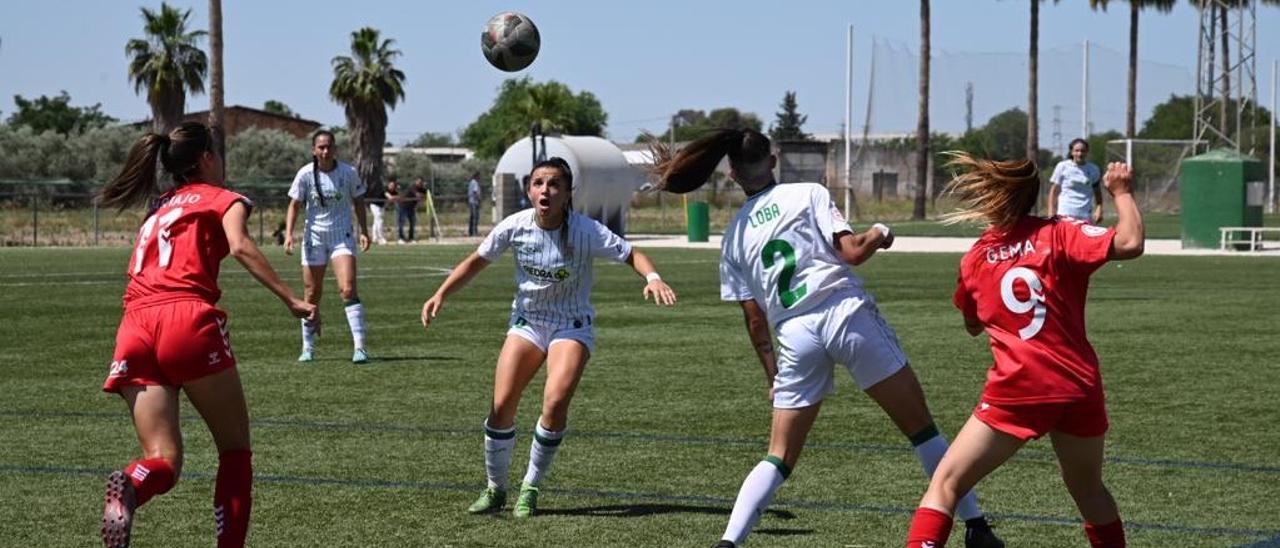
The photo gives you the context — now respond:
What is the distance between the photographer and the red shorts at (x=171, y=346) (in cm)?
681

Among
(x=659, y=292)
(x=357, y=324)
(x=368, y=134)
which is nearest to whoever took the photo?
(x=659, y=292)

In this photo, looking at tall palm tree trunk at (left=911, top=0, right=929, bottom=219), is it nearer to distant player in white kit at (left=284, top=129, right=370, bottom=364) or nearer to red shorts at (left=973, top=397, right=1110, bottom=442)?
distant player in white kit at (left=284, top=129, right=370, bottom=364)

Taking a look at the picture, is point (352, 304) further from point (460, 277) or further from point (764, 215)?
point (764, 215)

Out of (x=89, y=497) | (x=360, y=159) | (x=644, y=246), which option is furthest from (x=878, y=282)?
(x=360, y=159)

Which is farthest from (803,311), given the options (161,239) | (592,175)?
(592,175)

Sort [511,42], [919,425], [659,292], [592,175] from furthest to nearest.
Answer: [592,175] → [511,42] → [659,292] → [919,425]

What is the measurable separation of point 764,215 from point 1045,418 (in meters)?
1.55

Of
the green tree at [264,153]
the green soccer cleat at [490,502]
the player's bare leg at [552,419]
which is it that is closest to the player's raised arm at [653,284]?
the player's bare leg at [552,419]

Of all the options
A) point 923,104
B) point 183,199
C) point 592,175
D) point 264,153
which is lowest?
point 183,199

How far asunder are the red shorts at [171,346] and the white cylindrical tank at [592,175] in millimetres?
42244

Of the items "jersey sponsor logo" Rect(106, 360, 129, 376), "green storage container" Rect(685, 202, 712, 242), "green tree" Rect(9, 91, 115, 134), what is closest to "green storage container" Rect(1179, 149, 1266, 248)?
"green storage container" Rect(685, 202, 712, 242)

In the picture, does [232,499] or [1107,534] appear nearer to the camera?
[1107,534]

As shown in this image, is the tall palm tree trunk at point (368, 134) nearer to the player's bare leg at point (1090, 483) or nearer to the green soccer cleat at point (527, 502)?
the green soccer cleat at point (527, 502)

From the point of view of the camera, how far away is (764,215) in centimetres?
737
